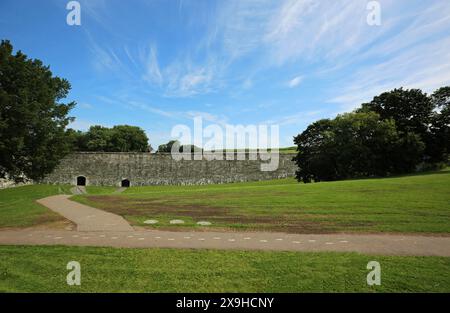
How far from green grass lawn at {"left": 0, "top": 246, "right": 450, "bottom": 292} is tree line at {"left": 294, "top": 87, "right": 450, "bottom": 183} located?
95.6 ft

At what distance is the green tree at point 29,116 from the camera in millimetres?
20203

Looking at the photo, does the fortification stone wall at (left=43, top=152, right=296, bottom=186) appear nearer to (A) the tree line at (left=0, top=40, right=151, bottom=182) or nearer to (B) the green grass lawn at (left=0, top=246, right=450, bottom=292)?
(A) the tree line at (left=0, top=40, right=151, bottom=182)

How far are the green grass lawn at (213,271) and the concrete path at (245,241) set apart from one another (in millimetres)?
665

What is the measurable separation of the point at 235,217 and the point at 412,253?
271 inches

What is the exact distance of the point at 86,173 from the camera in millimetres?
46375

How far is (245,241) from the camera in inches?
353

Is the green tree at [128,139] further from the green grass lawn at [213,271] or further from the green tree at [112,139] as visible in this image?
the green grass lawn at [213,271]

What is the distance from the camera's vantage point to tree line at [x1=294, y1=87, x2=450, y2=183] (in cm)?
3419

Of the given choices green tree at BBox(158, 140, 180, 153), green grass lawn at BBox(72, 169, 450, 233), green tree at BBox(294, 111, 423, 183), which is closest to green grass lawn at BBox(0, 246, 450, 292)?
green grass lawn at BBox(72, 169, 450, 233)

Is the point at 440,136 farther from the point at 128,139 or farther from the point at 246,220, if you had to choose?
the point at 128,139

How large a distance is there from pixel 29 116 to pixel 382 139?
34.4m

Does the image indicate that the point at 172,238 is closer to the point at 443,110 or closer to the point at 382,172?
the point at 382,172

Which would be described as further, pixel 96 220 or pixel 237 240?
pixel 96 220

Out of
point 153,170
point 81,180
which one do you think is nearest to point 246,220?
point 153,170
